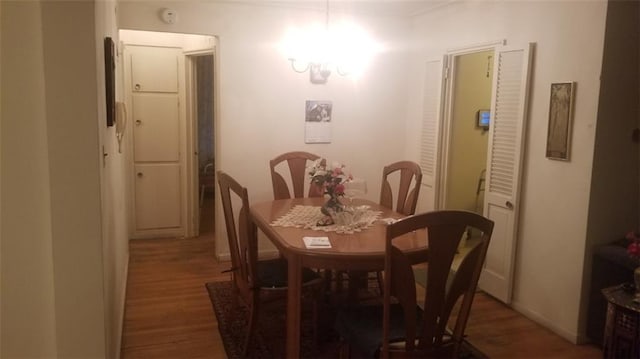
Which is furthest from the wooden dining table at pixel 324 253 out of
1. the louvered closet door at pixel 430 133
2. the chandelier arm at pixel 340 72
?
the chandelier arm at pixel 340 72

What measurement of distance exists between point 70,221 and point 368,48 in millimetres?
3538

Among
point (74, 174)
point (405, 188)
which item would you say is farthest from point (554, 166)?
point (74, 174)

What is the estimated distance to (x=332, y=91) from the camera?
15.2ft

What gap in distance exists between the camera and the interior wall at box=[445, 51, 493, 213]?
471cm

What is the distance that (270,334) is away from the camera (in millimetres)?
3092

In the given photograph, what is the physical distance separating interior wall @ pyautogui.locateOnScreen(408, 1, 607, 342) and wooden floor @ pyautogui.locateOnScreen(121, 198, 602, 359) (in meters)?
0.17

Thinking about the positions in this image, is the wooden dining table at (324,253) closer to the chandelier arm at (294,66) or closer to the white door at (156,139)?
the chandelier arm at (294,66)

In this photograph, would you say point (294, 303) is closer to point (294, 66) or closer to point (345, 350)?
point (345, 350)

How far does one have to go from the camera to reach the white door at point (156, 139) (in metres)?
4.85

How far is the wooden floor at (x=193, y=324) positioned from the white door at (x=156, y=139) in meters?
0.84

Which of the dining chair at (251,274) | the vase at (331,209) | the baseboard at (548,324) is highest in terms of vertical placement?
the vase at (331,209)

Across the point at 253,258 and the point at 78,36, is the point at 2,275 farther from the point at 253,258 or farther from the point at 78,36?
the point at 253,258

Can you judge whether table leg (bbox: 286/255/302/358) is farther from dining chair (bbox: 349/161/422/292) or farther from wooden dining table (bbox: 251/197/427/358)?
dining chair (bbox: 349/161/422/292)

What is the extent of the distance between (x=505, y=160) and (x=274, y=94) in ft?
6.78
